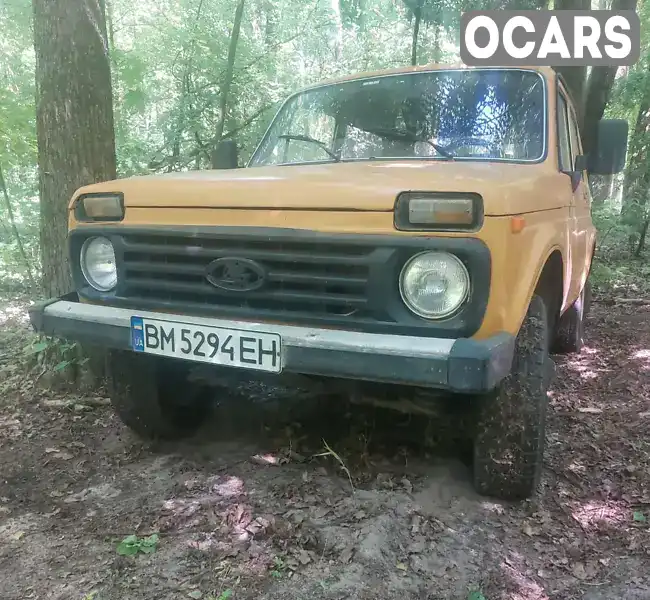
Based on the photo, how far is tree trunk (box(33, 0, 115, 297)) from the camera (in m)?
3.61

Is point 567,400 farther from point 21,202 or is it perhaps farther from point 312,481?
point 21,202

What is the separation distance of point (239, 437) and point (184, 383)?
421mm

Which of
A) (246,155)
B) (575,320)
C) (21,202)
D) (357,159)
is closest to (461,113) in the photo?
(357,159)

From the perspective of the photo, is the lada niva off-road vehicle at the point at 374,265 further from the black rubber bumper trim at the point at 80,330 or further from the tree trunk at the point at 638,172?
the tree trunk at the point at 638,172

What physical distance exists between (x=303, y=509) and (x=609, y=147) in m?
2.67

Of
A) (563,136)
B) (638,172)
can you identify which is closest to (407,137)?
(563,136)

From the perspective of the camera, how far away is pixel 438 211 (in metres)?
2.03

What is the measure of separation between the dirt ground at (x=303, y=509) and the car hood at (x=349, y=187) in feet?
3.25

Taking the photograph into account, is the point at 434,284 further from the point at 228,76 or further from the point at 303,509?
the point at 228,76

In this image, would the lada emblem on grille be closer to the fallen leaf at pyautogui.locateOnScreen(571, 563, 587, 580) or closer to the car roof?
the fallen leaf at pyautogui.locateOnScreen(571, 563, 587, 580)

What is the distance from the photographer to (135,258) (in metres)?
2.60

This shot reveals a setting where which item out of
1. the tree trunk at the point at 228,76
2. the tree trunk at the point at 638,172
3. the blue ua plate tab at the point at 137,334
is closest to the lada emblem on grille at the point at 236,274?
the blue ua plate tab at the point at 137,334

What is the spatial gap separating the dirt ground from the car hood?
3.25 ft

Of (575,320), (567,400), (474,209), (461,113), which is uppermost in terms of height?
(461,113)
